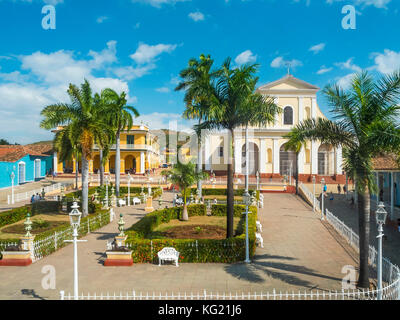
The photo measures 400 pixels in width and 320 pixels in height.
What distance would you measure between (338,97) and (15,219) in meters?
19.1

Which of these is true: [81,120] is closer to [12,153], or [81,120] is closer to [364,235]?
[364,235]

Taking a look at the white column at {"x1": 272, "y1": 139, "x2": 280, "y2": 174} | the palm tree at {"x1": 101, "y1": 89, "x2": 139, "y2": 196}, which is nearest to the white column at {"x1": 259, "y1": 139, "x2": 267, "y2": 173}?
the white column at {"x1": 272, "y1": 139, "x2": 280, "y2": 174}

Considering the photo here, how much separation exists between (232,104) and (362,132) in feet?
19.0

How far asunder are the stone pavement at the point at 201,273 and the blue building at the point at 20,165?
79.7ft

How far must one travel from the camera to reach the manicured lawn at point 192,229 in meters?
14.7

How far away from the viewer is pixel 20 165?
35.0m

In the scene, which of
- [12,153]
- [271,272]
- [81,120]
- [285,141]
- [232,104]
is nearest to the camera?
[271,272]

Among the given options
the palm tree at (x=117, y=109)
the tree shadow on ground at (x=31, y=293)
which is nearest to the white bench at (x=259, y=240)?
the tree shadow on ground at (x=31, y=293)

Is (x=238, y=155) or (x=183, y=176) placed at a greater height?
(x=238, y=155)

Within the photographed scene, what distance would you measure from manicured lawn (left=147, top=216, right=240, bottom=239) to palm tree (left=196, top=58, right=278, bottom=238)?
99.2 inches

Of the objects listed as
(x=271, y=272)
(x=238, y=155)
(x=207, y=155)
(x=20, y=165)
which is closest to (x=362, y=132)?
(x=271, y=272)

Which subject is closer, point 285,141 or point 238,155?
point 238,155

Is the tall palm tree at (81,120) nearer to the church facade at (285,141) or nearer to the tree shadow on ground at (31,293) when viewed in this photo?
the tree shadow on ground at (31,293)
